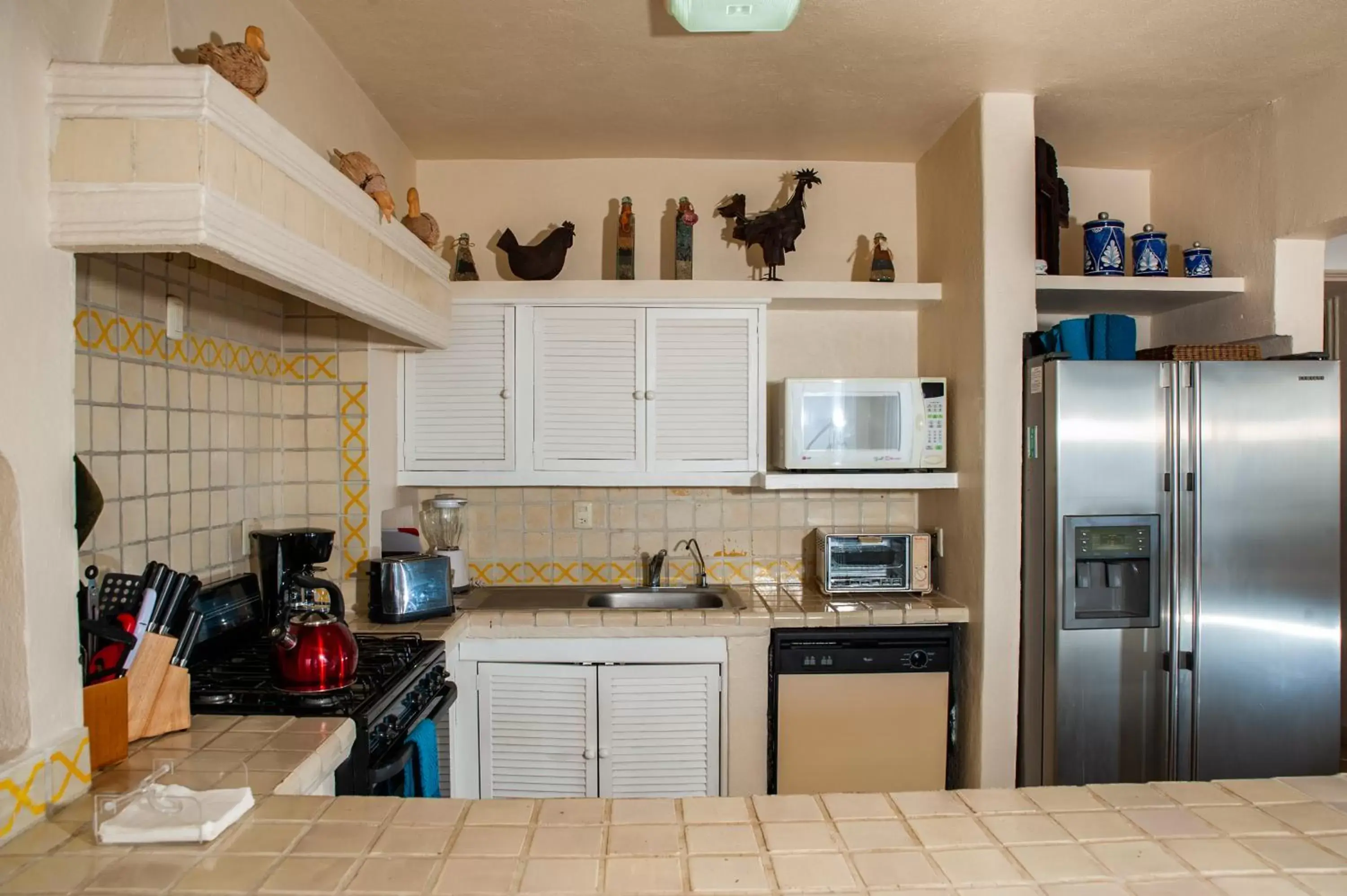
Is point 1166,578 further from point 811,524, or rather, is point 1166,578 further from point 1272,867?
point 1272,867

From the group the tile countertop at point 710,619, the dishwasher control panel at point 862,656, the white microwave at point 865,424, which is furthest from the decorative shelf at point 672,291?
the dishwasher control panel at point 862,656

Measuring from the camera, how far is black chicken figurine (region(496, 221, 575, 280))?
3.20m

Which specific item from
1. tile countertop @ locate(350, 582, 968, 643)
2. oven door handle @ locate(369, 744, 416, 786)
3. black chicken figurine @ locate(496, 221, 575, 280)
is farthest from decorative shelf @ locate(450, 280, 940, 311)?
oven door handle @ locate(369, 744, 416, 786)

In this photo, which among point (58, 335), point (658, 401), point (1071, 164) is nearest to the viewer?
point (58, 335)

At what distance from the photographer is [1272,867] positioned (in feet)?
3.66

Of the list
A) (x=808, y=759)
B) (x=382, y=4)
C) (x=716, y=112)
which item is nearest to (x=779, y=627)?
(x=808, y=759)

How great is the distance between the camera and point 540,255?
3.20 metres

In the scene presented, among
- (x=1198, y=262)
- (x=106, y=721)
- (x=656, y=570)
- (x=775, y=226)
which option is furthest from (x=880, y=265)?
(x=106, y=721)

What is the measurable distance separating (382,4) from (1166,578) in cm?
266

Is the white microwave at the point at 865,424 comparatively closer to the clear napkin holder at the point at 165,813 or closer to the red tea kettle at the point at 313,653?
the red tea kettle at the point at 313,653

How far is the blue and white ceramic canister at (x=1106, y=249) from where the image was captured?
301 cm

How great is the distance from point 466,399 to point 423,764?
1.40m

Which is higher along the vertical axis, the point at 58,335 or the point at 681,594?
the point at 58,335

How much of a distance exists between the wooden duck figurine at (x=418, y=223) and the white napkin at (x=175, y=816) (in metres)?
1.76
